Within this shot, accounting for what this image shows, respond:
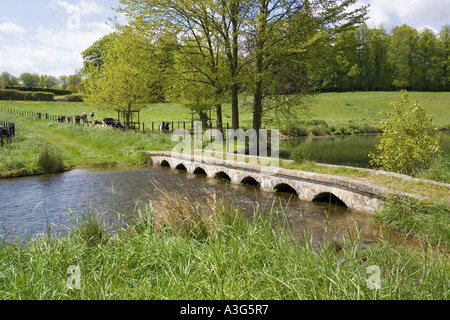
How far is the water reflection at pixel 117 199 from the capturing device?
740 cm

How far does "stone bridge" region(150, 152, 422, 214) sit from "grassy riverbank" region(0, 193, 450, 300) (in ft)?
7.86

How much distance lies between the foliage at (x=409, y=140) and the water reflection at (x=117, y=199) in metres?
2.48

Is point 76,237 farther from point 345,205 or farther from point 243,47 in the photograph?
point 243,47

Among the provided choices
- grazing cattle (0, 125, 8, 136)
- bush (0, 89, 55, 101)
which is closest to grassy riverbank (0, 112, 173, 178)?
grazing cattle (0, 125, 8, 136)

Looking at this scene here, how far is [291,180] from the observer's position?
10461mm

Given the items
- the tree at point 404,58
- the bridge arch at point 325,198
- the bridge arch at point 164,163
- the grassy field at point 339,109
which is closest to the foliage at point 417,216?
the bridge arch at point 325,198

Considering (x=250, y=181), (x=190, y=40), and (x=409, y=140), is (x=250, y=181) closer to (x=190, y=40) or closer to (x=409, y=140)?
(x=409, y=140)

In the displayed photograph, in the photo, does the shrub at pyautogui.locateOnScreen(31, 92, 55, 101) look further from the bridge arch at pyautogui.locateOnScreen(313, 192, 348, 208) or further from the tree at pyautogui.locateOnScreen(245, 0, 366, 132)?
the bridge arch at pyautogui.locateOnScreen(313, 192, 348, 208)

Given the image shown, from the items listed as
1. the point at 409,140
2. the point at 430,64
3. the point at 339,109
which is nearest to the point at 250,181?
the point at 409,140

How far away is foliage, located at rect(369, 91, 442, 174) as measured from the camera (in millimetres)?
9648

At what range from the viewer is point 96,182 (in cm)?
1228

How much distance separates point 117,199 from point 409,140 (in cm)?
813

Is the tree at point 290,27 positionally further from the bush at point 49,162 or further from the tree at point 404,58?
the tree at point 404,58

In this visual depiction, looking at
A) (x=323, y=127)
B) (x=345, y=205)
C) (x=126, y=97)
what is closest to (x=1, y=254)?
(x=345, y=205)
